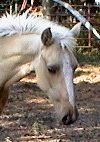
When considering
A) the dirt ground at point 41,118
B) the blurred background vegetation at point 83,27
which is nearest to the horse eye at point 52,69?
the dirt ground at point 41,118

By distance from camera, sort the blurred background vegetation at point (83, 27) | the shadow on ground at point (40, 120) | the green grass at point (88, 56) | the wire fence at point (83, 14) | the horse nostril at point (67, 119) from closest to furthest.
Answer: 1. the horse nostril at point (67, 119)
2. the shadow on ground at point (40, 120)
3. the green grass at point (88, 56)
4. the blurred background vegetation at point (83, 27)
5. the wire fence at point (83, 14)

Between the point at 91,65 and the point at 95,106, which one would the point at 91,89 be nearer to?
the point at 95,106

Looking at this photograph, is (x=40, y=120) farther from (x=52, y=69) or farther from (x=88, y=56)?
(x=88, y=56)

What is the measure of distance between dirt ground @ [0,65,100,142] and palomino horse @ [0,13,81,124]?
1.65 meters

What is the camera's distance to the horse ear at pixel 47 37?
3531mm

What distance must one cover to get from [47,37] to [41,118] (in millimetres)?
2844

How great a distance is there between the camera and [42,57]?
143 inches

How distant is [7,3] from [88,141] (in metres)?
10.2

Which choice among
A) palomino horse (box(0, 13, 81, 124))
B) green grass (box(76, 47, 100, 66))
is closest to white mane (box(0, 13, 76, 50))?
palomino horse (box(0, 13, 81, 124))

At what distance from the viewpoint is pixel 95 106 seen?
7312 millimetres

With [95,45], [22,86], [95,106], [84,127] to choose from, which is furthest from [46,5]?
[84,127]

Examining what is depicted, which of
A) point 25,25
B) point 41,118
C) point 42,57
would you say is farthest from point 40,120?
point 42,57

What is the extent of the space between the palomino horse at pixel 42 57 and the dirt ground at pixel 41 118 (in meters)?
1.65

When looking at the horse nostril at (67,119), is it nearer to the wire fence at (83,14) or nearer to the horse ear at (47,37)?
the horse ear at (47,37)
